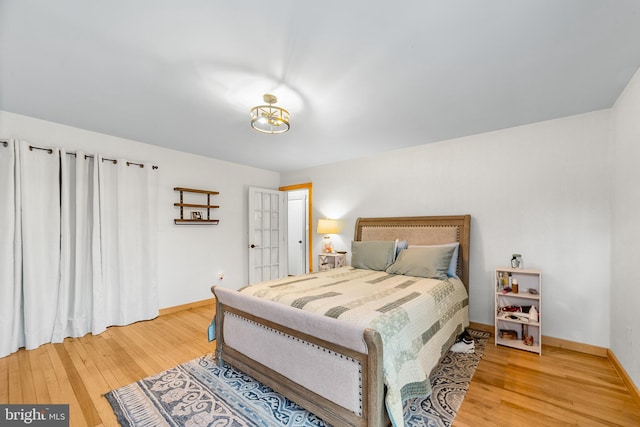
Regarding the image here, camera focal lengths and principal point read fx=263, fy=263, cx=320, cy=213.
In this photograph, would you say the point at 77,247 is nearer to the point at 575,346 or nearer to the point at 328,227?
the point at 328,227

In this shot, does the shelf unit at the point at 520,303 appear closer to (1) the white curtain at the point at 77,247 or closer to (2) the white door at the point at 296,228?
(2) the white door at the point at 296,228

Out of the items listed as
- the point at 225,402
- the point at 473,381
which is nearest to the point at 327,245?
the point at 473,381

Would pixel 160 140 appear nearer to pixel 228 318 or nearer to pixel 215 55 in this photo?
pixel 215 55

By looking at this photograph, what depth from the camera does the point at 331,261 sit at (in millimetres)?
4305

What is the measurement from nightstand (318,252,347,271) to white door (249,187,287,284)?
1.21m

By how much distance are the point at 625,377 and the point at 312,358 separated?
8.21 ft

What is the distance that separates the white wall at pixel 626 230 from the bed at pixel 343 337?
117 centimetres

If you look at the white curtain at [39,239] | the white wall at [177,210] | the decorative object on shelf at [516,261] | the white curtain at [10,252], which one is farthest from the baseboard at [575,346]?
the white curtain at [10,252]

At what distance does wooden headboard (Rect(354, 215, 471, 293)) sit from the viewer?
125 inches

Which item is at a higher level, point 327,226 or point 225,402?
point 327,226

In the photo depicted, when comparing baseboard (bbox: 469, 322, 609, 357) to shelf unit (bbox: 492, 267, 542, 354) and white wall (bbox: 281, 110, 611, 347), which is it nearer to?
white wall (bbox: 281, 110, 611, 347)

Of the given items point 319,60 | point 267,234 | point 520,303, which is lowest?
point 520,303

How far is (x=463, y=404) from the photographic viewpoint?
73.2 inches

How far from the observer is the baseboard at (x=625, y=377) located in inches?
73.4
